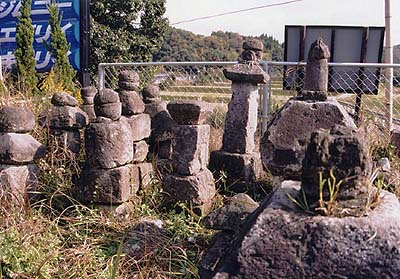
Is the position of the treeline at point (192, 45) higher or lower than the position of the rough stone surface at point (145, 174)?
higher

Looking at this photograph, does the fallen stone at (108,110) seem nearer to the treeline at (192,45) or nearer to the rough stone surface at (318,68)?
the rough stone surface at (318,68)

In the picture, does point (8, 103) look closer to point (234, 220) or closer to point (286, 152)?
point (286, 152)

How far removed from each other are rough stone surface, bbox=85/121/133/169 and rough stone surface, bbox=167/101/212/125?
362mm

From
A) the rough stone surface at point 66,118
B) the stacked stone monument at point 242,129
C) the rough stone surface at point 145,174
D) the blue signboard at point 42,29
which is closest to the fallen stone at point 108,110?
the rough stone surface at point 145,174

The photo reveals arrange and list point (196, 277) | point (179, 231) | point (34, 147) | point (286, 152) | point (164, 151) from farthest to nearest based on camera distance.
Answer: point (164, 151), point (34, 147), point (286, 152), point (179, 231), point (196, 277)

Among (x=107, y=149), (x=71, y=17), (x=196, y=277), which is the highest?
(x=71, y=17)

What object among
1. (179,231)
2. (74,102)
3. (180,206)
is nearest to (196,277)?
(179,231)

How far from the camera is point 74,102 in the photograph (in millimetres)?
4062

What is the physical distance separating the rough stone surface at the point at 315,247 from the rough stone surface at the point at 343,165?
71 millimetres

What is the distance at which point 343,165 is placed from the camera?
64.1 inches

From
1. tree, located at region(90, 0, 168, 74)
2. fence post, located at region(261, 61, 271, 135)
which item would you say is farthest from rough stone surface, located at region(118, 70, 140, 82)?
tree, located at region(90, 0, 168, 74)

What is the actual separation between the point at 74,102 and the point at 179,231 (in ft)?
4.98

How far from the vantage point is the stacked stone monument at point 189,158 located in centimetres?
→ 342

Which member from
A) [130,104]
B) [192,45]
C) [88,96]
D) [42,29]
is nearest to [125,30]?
[192,45]
